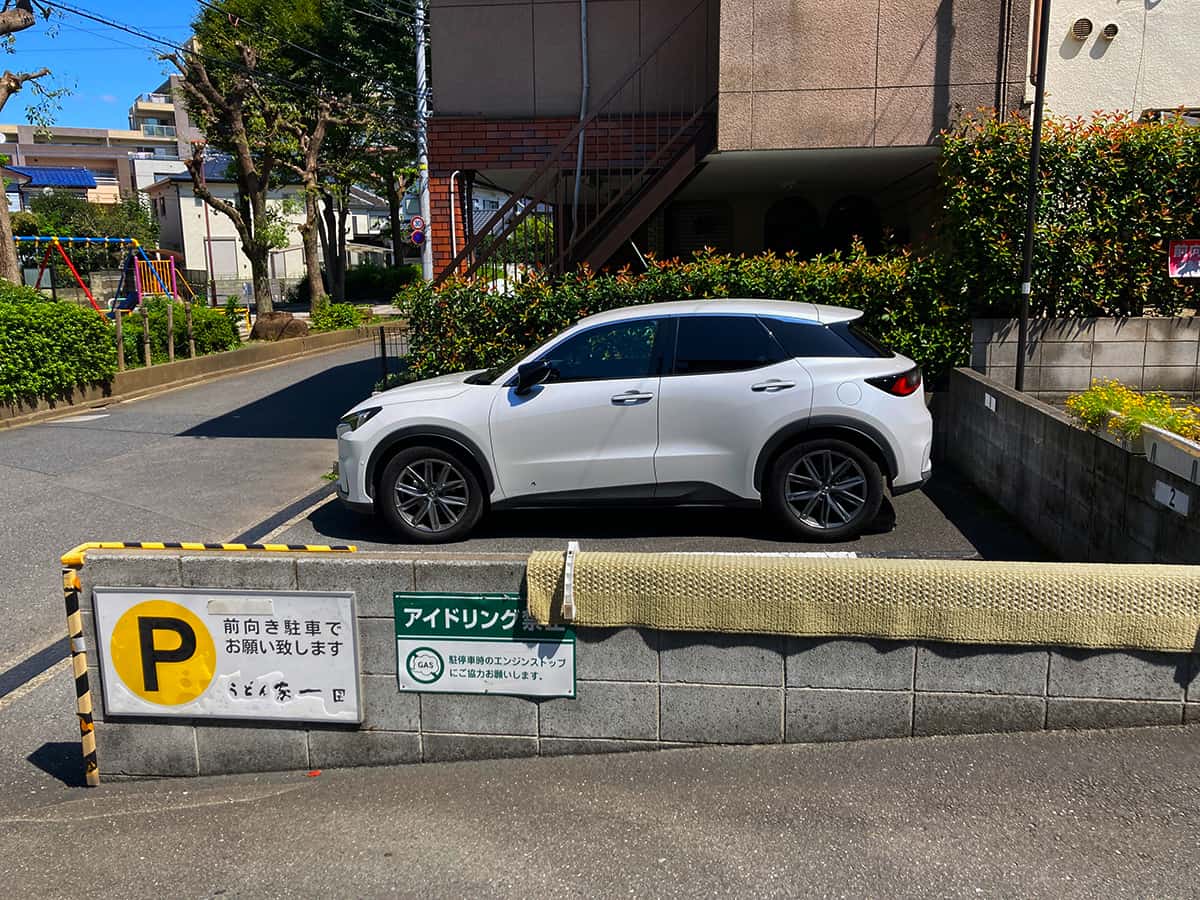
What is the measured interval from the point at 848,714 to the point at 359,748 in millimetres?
1956

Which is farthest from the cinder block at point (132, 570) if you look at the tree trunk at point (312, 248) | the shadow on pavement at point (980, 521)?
the tree trunk at point (312, 248)

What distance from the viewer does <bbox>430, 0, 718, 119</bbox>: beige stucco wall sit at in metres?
11.4

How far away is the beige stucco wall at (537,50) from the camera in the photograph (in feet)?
37.4

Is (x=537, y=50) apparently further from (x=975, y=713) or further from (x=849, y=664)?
(x=975, y=713)

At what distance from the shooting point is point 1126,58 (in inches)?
417

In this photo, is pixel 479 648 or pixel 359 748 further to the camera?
pixel 359 748

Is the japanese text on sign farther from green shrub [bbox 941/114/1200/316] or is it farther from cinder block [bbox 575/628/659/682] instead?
green shrub [bbox 941/114/1200/316]

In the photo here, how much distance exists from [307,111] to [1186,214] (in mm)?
28622

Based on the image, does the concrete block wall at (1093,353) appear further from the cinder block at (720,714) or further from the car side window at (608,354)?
the cinder block at (720,714)

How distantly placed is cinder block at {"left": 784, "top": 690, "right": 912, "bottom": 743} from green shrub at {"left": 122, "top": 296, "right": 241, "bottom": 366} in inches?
617

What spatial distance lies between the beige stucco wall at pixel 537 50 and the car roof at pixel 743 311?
Answer: 5150mm

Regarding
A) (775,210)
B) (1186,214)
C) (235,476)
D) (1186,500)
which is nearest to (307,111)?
(775,210)

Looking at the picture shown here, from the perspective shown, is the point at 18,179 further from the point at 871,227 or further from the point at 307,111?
the point at 871,227

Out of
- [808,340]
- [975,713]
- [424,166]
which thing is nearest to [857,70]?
[808,340]
